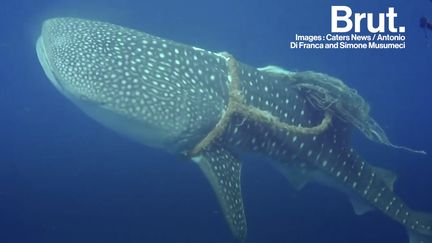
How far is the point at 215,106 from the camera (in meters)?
5.45

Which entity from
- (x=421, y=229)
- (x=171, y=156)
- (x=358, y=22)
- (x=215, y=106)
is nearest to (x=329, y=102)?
(x=215, y=106)

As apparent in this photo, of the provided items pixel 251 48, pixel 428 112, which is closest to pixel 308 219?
pixel 251 48

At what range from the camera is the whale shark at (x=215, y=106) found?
15.8 ft

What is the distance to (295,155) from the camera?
6664 mm

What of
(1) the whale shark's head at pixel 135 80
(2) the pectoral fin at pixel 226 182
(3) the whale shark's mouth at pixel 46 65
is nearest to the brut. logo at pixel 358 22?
(1) the whale shark's head at pixel 135 80

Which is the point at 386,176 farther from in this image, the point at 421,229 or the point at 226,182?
the point at 226,182

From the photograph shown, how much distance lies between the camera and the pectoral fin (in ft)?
17.1

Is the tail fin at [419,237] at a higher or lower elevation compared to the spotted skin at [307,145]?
lower

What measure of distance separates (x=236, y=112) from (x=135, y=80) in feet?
4.44

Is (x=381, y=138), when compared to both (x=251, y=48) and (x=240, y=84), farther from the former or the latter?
(x=251, y=48)

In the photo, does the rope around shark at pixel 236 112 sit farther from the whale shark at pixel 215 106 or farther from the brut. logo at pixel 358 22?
the brut. logo at pixel 358 22

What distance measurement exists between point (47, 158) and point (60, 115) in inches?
88.2

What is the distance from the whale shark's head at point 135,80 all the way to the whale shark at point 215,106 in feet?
0.04

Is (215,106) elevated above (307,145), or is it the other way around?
(215,106)
